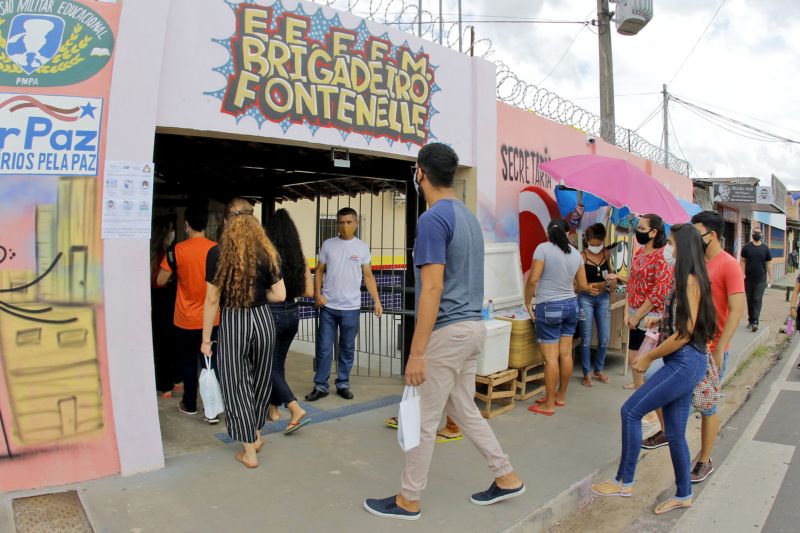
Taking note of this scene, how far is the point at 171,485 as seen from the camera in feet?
11.3

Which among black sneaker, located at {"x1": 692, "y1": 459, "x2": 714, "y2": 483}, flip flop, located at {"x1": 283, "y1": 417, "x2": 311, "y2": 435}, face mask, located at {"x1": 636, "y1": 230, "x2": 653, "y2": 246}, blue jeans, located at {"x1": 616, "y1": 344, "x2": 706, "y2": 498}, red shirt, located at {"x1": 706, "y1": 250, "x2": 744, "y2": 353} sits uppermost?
face mask, located at {"x1": 636, "y1": 230, "x2": 653, "y2": 246}

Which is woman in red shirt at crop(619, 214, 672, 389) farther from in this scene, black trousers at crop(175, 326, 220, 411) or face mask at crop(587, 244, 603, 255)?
black trousers at crop(175, 326, 220, 411)

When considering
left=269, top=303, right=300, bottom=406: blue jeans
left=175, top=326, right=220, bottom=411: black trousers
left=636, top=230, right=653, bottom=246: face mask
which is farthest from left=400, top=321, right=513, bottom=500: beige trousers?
left=636, top=230, right=653, bottom=246: face mask

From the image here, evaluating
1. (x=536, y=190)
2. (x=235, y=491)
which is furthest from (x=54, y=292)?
(x=536, y=190)

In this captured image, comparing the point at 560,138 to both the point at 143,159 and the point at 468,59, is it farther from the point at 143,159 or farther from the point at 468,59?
the point at 143,159

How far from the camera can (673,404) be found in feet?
11.2

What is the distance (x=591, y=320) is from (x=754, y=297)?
627cm

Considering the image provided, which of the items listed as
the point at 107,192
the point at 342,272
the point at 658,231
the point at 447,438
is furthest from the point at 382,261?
the point at 107,192

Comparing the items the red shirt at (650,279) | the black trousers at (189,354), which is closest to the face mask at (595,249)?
the red shirt at (650,279)

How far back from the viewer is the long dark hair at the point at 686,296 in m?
3.28

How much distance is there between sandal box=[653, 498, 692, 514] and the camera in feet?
11.5

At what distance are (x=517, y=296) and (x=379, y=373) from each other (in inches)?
71.9

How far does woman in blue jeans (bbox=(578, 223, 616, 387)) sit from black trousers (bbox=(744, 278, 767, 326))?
550cm

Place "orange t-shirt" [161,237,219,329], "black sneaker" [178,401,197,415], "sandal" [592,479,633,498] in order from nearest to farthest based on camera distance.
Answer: "sandal" [592,479,633,498] < "orange t-shirt" [161,237,219,329] < "black sneaker" [178,401,197,415]
